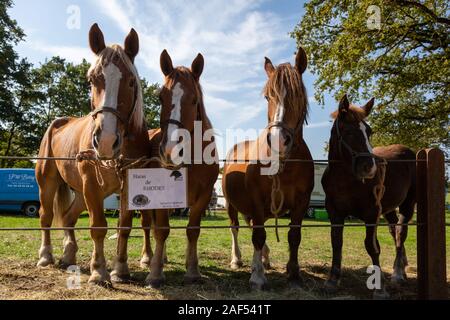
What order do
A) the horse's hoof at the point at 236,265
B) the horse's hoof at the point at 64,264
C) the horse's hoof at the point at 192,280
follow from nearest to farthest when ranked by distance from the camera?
the horse's hoof at the point at 192,280, the horse's hoof at the point at 64,264, the horse's hoof at the point at 236,265

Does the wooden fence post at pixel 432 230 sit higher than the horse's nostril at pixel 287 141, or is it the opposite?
the horse's nostril at pixel 287 141

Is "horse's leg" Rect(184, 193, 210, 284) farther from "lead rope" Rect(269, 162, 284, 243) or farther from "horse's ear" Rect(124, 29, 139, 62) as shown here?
"horse's ear" Rect(124, 29, 139, 62)

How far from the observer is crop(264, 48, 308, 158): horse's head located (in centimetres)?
357

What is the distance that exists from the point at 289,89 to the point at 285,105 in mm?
203

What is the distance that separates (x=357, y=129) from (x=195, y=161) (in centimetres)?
189

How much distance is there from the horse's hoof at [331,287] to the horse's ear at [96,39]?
366 centimetres

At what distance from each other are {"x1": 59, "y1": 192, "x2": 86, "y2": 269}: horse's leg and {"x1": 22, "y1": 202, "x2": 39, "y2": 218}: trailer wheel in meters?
13.9

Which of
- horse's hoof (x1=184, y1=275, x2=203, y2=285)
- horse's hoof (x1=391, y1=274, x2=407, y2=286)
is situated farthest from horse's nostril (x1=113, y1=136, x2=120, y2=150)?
horse's hoof (x1=391, y1=274, x2=407, y2=286)

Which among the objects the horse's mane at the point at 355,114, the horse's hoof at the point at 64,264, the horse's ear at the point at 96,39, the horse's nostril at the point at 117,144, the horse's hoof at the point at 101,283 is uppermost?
the horse's ear at the point at 96,39

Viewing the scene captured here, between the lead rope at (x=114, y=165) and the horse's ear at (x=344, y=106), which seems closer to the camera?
the lead rope at (x=114, y=165)

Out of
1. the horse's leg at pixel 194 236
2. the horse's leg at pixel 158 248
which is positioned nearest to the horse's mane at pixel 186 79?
the horse's leg at pixel 194 236

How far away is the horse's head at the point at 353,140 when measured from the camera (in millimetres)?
3867

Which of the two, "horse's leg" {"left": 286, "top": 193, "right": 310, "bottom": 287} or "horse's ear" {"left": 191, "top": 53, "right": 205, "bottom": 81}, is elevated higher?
"horse's ear" {"left": 191, "top": 53, "right": 205, "bottom": 81}

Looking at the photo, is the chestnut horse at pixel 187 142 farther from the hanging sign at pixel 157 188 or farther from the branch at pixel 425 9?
the branch at pixel 425 9
